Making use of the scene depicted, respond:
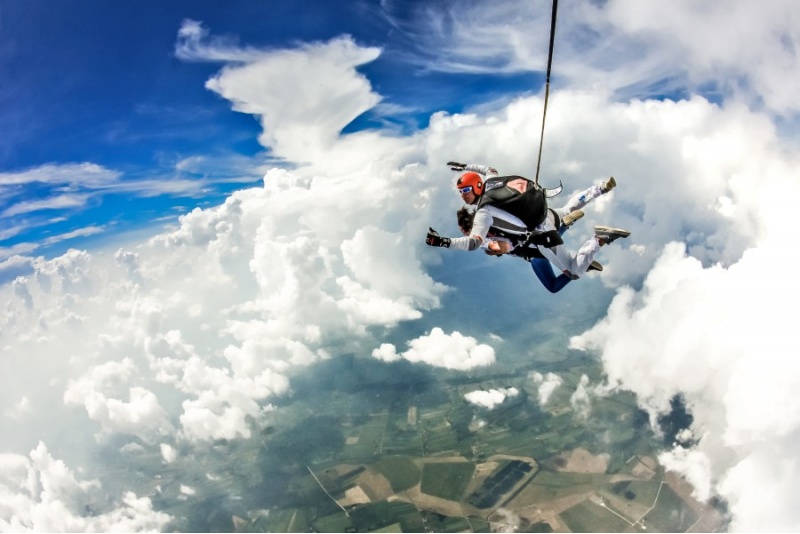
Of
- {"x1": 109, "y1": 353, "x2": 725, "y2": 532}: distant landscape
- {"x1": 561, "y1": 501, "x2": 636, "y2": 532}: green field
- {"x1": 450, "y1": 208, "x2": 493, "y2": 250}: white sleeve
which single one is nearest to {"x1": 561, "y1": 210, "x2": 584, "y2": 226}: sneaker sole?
{"x1": 450, "y1": 208, "x2": 493, "y2": 250}: white sleeve

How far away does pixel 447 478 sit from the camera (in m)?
88.0

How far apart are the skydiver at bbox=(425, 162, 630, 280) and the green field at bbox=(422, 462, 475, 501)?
87317mm

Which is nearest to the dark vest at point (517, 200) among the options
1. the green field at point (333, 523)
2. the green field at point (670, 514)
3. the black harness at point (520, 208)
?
the black harness at point (520, 208)

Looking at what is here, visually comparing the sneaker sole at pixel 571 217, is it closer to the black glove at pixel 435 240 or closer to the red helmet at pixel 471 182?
the red helmet at pixel 471 182

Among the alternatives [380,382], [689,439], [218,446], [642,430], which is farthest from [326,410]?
[689,439]

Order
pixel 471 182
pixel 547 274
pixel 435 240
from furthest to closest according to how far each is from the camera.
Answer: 1. pixel 547 274
2. pixel 471 182
3. pixel 435 240

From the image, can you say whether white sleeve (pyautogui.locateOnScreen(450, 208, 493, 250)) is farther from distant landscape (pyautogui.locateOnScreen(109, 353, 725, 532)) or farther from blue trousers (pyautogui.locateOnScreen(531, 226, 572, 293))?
distant landscape (pyautogui.locateOnScreen(109, 353, 725, 532))

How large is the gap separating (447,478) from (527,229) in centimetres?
9250

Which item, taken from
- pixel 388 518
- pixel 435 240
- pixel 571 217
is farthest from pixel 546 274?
pixel 388 518

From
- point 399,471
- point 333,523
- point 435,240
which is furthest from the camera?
point 399,471

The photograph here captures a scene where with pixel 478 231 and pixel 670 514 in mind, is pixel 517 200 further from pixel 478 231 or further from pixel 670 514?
pixel 670 514

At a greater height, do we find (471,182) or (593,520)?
(471,182)

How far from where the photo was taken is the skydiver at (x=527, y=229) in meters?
6.40

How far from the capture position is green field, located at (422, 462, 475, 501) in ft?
275
